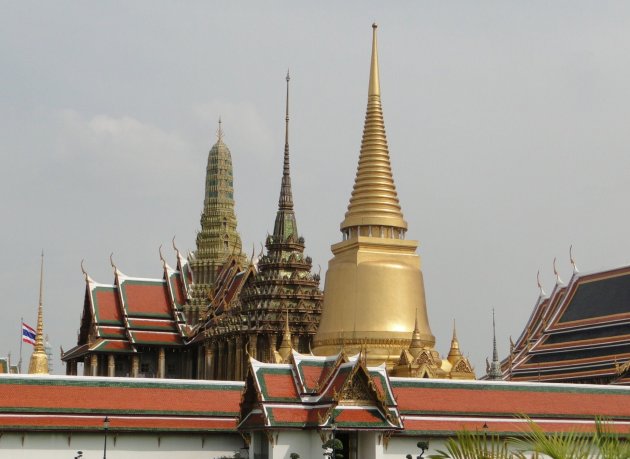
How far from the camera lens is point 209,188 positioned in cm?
7169

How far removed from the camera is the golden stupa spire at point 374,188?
43.9 meters

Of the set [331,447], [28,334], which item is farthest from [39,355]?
[331,447]

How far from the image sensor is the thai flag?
5259 centimetres

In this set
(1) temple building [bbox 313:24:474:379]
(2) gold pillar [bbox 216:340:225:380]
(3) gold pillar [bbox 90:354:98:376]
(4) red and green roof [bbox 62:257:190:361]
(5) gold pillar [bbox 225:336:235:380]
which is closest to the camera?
(1) temple building [bbox 313:24:474:379]

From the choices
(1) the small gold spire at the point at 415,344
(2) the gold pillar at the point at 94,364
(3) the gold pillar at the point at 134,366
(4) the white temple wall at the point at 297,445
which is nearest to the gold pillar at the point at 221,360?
(3) the gold pillar at the point at 134,366

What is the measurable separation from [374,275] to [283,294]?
12759 millimetres

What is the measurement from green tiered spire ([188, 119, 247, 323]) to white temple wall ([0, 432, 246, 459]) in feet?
116

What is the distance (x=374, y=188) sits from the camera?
→ 145 feet

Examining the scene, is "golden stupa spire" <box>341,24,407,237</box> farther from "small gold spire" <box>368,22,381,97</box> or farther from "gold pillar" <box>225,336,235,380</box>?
"gold pillar" <box>225,336,235,380</box>

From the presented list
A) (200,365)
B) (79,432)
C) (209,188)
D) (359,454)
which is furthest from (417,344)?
(209,188)

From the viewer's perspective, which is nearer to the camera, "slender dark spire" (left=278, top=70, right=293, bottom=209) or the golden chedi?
the golden chedi

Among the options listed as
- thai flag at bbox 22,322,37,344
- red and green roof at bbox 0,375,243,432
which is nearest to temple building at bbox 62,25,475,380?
red and green roof at bbox 0,375,243,432

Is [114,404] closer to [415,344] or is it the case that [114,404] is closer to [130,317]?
[415,344]

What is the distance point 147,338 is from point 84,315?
182 inches
